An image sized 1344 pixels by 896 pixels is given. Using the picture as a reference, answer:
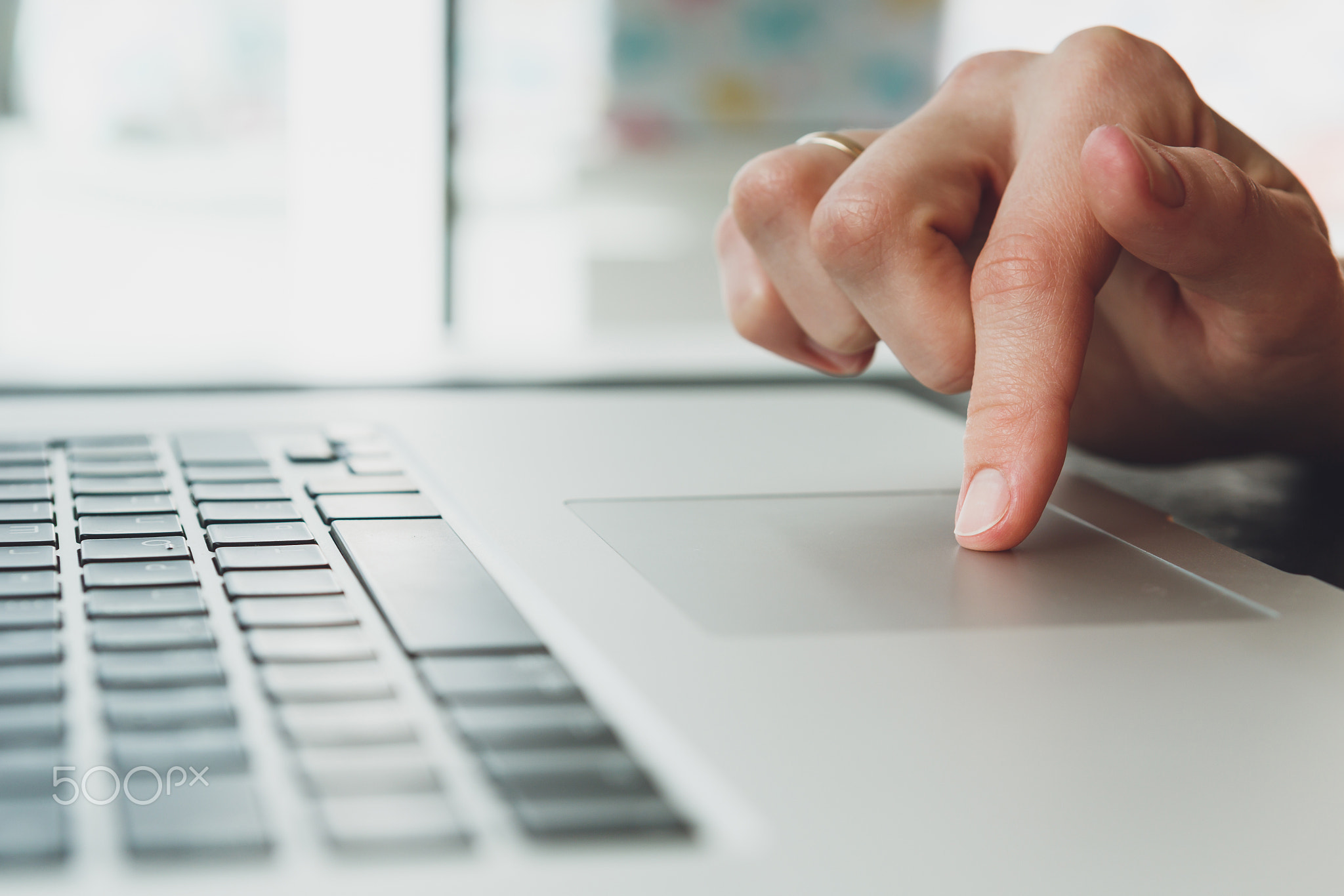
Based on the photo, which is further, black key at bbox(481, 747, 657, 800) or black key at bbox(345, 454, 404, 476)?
black key at bbox(345, 454, 404, 476)

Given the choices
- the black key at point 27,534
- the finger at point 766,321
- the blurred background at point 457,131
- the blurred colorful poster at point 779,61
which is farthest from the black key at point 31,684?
the blurred colorful poster at point 779,61

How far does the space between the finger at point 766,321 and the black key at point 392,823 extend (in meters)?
0.43

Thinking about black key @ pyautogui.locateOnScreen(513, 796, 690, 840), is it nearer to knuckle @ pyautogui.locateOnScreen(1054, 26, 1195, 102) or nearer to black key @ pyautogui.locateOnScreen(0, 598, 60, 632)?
black key @ pyautogui.locateOnScreen(0, 598, 60, 632)

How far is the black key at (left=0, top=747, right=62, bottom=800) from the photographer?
0.63 feet

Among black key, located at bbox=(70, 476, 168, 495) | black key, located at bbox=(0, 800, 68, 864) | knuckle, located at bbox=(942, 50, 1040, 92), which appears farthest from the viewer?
knuckle, located at bbox=(942, 50, 1040, 92)

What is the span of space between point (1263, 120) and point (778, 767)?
3.29 m

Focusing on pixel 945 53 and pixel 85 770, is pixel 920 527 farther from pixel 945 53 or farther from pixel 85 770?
pixel 945 53

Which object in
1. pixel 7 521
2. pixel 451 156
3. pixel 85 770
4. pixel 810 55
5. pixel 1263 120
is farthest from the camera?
pixel 810 55

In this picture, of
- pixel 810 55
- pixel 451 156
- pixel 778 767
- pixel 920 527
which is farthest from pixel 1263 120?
pixel 778 767

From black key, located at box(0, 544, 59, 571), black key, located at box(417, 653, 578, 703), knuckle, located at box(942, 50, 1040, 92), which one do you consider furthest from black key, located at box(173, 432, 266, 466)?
knuckle, located at box(942, 50, 1040, 92)

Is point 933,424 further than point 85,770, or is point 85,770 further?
point 933,424

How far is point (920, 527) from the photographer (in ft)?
1.35

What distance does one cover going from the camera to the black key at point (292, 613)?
27 cm

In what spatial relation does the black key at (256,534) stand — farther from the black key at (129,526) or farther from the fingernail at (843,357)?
the fingernail at (843,357)
